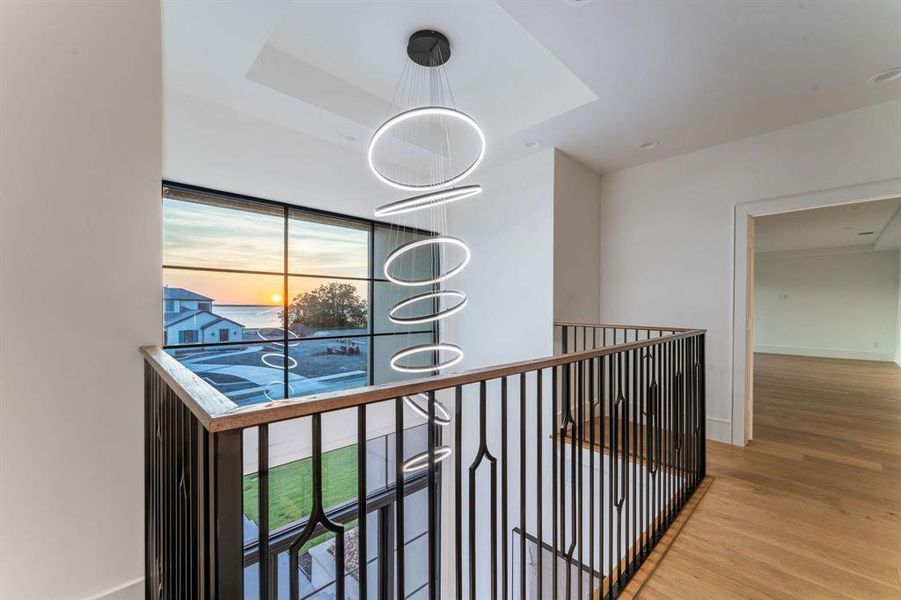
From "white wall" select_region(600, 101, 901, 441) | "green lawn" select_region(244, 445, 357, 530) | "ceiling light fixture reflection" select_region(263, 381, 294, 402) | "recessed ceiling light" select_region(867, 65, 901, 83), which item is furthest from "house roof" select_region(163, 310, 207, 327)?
"recessed ceiling light" select_region(867, 65, 901, 83)

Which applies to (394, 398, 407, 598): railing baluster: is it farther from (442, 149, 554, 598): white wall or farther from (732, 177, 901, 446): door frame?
(732, 177, 901, 446): door frame

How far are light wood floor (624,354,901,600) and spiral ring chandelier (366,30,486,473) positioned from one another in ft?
5.25

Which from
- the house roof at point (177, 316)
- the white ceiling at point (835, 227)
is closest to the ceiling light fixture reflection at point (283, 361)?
the house roof at point (177, 316)

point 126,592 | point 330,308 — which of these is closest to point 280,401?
point 126,592

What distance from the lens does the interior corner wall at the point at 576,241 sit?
4316mm

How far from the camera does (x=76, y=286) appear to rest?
160 centimetres

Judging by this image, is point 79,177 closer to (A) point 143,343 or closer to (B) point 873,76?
(A) point 143,343

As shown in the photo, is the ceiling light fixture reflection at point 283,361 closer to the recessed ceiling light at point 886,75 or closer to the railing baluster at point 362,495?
the railing baluster at point 362,495

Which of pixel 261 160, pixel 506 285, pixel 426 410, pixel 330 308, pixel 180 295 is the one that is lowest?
pixel 426 410

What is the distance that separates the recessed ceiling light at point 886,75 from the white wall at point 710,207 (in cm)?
49

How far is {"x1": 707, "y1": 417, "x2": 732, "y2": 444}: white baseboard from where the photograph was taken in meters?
3.87

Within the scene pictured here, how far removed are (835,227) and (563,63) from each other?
7100mm

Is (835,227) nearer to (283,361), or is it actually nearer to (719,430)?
(719,430)

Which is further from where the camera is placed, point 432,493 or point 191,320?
point 191,320
